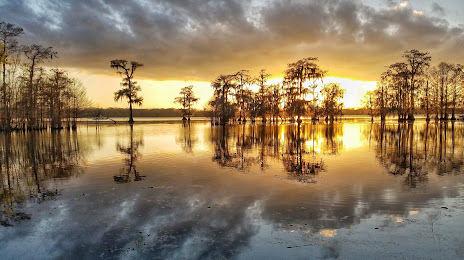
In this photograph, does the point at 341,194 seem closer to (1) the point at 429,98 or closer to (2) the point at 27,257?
(2) the point at 27,257

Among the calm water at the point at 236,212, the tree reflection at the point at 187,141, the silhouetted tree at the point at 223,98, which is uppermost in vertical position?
the silhouetted tree at the point at 223,98

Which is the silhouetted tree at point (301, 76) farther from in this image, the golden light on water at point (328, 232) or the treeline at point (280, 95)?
the golden light on water at point (328, 232)

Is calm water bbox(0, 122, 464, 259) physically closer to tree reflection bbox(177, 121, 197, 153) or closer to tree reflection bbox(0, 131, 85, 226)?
tree reflection bbox(0, 131, 85, 226)

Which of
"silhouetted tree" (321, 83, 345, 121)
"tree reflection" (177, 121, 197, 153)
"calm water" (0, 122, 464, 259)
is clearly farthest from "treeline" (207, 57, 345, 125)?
"calm water" (0, 122, 464, 259)

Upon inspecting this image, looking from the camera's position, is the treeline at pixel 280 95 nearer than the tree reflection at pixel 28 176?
No

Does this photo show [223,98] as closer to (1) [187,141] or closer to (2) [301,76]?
(2) [301,76]

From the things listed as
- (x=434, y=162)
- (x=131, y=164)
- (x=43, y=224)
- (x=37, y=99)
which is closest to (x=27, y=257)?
(x=43, y=224)

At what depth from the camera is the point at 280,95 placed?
269 feet

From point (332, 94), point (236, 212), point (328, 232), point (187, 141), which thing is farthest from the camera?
point (332, 94)

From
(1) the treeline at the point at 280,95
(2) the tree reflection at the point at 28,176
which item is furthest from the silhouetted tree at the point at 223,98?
(2) the tree reflection at the point at 28,176

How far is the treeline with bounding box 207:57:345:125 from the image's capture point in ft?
210

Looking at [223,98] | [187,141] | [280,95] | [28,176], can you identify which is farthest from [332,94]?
Answer: [28,176]

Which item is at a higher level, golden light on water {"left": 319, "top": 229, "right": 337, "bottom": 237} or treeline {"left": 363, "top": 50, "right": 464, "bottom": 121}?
treeline {"left": 363, "top": 50, "right": 464, "bottom": 121}

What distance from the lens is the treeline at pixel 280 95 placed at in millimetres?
63938
